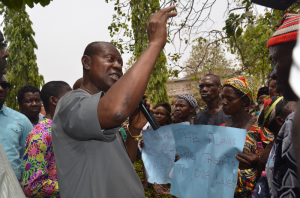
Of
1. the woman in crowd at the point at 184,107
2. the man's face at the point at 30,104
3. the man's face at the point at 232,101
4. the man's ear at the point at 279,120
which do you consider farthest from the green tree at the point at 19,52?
the man's ear at the point at 279,120

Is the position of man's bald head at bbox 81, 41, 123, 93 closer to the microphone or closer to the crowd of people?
the crowd of people

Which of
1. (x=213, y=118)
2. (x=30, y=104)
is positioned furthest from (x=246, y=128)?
(x=30, y=104)

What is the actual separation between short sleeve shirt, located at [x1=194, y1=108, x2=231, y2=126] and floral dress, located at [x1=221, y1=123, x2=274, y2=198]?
138cm

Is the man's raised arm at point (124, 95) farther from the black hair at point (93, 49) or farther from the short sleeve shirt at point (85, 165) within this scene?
the black hair at point (93, 49)

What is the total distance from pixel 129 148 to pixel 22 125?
1.88 m

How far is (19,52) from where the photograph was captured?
1633 centimetres

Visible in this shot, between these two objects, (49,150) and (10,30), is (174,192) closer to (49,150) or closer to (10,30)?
(49,150)

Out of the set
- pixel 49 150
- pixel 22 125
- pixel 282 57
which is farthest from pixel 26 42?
pixel 282 57

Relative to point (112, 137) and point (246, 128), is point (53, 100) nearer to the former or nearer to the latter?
point (112, 137)

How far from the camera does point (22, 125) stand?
3.12 m

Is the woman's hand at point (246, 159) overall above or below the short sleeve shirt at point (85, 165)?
below

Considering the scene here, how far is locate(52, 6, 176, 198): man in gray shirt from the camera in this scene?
1086 mm

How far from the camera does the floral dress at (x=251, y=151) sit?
2326 mm

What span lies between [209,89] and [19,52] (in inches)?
623
